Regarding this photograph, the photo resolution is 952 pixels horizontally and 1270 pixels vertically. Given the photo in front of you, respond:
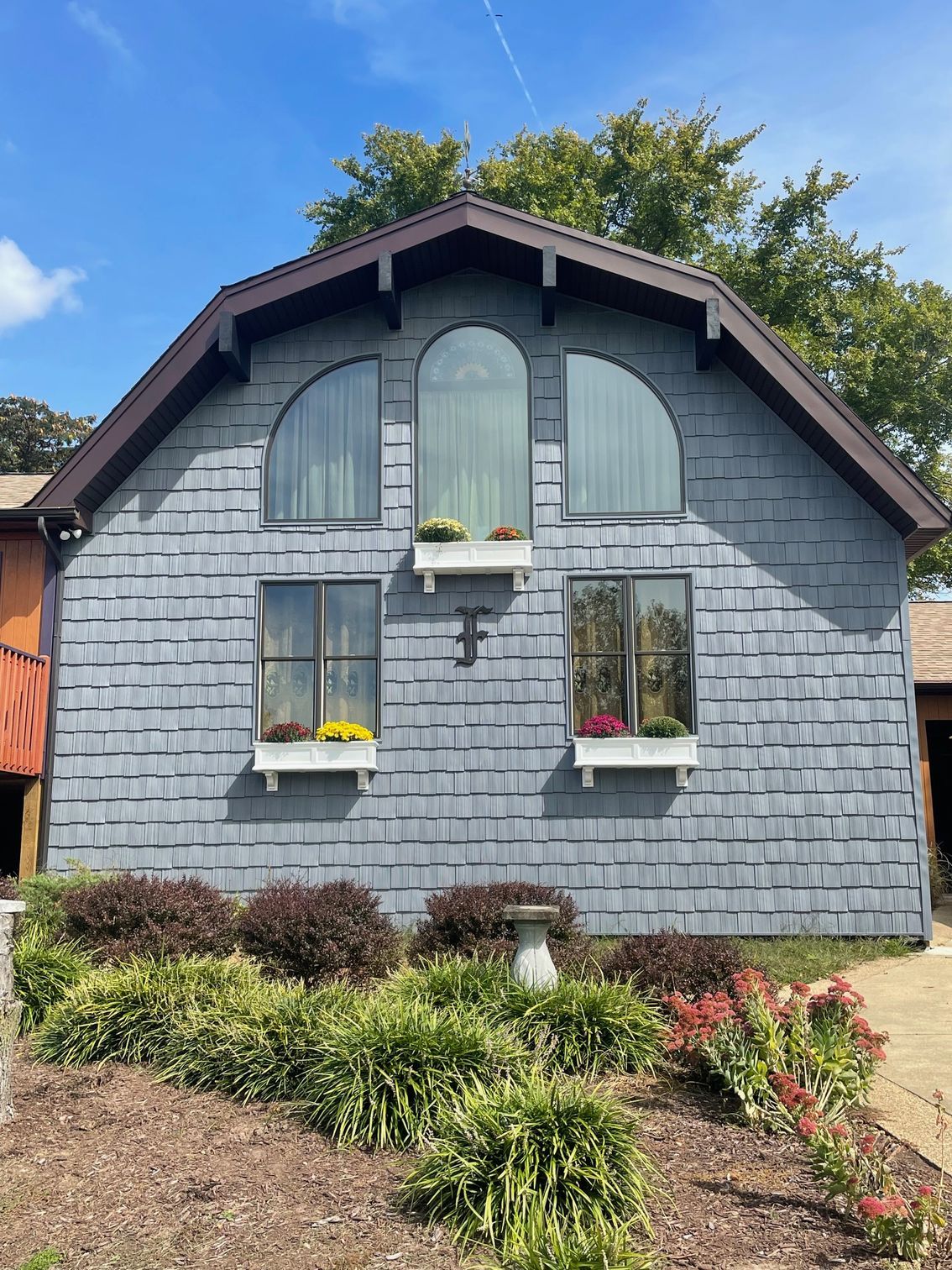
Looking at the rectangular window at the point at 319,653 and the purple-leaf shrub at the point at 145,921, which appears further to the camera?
the rectangular window at the point at 319,653

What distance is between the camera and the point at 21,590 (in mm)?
11008

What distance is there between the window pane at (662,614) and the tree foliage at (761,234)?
13.8m

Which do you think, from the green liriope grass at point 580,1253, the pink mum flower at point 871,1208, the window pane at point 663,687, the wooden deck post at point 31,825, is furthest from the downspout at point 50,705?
the pink mum flower at point 871,1208

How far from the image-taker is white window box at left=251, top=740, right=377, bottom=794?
401 inches

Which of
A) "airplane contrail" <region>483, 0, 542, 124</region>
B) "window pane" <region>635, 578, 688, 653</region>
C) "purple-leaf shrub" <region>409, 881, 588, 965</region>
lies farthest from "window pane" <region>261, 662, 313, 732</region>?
"airplane contrail" <region>483, 0, 542, 124</region>

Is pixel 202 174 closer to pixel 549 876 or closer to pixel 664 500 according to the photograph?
pixel 664 500

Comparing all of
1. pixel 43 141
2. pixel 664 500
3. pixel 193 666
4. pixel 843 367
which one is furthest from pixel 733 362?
pixel 843 367

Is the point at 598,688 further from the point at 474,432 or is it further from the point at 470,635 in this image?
the point at 474,432

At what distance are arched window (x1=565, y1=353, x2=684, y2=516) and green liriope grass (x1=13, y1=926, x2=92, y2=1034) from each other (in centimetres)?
627

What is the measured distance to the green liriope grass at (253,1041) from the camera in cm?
574

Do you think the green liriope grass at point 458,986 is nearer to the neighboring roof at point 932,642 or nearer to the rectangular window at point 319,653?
the rectangular window at point 319,653

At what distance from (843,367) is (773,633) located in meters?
14.3

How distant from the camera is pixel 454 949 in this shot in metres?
7.89

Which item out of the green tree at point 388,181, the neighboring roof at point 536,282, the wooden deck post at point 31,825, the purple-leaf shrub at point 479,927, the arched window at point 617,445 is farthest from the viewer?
the green tree at point 388,181
